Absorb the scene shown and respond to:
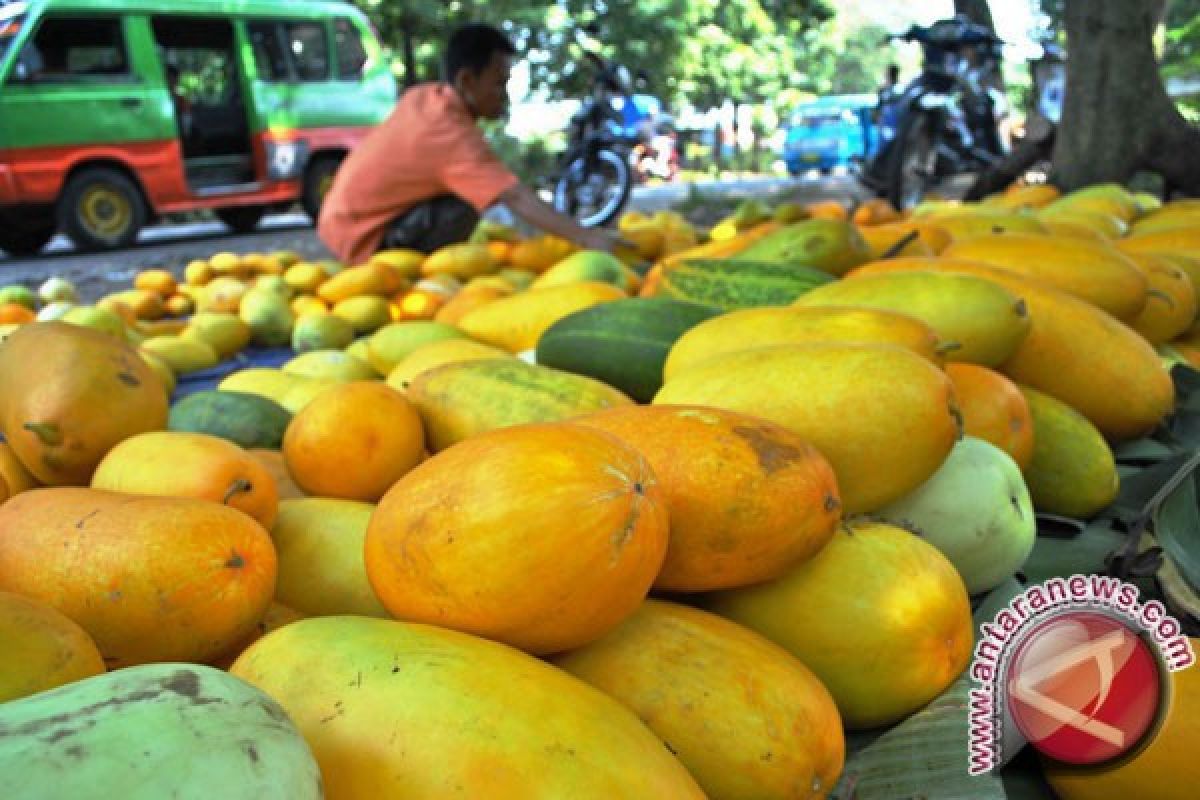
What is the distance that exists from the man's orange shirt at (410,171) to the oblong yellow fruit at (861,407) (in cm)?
338

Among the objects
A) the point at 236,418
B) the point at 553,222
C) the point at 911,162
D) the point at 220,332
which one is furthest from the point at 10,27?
the point at 236,418

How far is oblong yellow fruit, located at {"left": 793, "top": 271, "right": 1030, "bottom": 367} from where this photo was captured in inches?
59.7

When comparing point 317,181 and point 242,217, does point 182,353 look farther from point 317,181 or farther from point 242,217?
point 242,217

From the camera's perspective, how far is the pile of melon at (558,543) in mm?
686

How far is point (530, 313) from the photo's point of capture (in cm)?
212

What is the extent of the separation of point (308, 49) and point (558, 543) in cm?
1202

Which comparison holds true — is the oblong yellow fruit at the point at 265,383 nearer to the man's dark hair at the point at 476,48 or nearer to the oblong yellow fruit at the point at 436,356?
the oblong yellow fruit at the point at 436,356

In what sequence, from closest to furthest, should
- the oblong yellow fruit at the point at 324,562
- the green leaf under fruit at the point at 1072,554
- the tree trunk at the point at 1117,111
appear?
the oblong yellow fruit at the point at 324,562, the green leaf under fruit at the point at 1072,554, the tree trunk at the point at 1117,111

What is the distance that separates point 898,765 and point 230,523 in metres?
0.72

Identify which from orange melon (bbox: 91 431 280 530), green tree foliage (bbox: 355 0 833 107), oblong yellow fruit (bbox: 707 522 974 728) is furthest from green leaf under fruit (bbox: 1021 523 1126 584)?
green tree foliage (bbox: 355 0 833 107)

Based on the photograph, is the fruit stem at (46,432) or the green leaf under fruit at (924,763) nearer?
the green leaf under fruit at (924,763)

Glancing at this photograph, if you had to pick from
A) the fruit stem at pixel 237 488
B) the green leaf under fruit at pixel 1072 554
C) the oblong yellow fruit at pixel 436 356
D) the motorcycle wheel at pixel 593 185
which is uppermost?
the fruit stem at pixel 237 488

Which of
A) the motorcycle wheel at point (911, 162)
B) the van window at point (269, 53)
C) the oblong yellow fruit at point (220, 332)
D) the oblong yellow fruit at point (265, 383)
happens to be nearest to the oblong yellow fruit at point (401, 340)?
the oblong yellow fruit at point (265, 383)

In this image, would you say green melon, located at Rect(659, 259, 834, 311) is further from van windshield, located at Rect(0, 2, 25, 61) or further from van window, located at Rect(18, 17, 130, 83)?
van windshield, located at Rect(0, 2, 25, 61)
